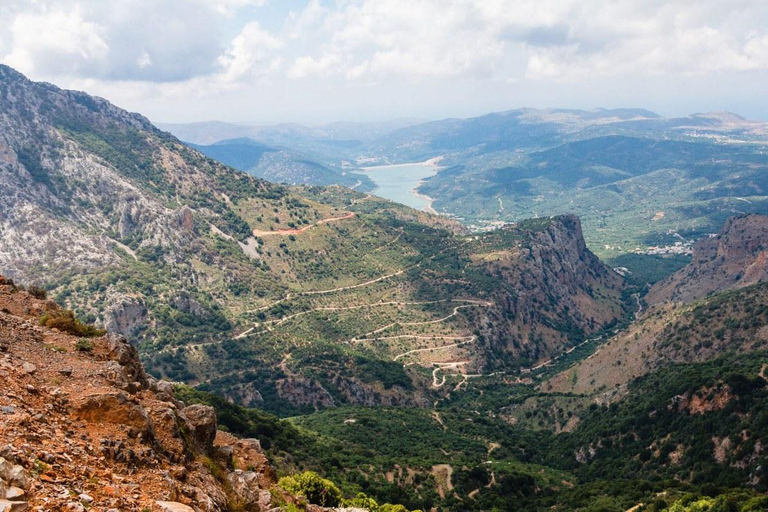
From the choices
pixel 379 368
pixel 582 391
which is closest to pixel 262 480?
pixel 379 368

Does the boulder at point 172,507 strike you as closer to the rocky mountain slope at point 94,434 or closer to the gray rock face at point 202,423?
the rocky mountain slope at point 94,434

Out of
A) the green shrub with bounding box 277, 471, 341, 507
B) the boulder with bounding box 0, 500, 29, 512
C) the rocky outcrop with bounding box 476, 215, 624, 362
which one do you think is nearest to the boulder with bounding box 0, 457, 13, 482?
the boulder with bounding box 0, 500, 29, 512

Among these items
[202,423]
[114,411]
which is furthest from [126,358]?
[114,411]

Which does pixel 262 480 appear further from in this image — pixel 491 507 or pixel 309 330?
pixel 309 330

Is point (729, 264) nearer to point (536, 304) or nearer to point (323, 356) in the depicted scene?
point (536, 304)

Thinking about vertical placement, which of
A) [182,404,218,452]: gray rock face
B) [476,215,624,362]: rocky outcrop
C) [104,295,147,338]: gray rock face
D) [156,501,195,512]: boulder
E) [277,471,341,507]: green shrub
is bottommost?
[476,215,624,362]: rocky outcrop

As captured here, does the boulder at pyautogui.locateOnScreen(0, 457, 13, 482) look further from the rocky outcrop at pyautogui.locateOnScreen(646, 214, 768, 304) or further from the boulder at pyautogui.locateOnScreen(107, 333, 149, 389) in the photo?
the rocky outcrop at pyautogui.locateOnScreen(646, 214, 768, 304)

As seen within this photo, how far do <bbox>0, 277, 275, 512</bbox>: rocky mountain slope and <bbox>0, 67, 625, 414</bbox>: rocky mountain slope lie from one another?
8521cm

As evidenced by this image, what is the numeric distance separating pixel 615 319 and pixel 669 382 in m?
104

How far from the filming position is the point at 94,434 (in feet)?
60.7

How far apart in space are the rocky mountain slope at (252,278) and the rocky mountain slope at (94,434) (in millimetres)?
85213

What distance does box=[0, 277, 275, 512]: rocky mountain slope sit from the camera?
14.6 metres

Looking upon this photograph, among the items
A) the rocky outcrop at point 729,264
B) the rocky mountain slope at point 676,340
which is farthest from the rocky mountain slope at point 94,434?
the rocky outcrop at point 729,264

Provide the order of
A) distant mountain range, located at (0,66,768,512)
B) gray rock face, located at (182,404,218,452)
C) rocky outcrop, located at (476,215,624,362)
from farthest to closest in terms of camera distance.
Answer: rocky outcrop, located at (476,215,624,362), gray rock face, located at (182,404,218,452), distant mountain range, located at (0,66,768,512)
